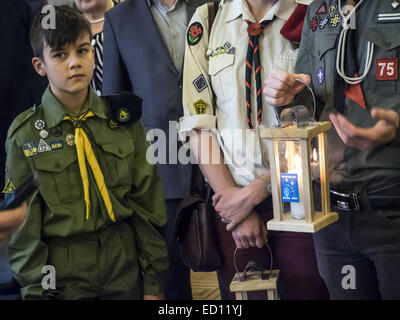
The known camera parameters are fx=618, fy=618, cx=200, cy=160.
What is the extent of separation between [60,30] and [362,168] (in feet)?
2.63

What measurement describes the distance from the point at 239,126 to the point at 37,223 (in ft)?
1.93

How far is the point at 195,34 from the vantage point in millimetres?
1747

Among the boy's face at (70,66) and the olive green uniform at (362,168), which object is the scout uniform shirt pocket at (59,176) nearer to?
the boy's face at (70,66)

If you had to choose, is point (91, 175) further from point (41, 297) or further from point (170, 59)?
point (170, 59)

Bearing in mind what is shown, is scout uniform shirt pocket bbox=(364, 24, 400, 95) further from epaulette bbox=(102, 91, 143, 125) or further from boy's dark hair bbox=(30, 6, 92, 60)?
boy's dark hair bbox=(30, 6, 92, 60)

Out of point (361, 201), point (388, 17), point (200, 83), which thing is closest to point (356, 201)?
point (361, 201)

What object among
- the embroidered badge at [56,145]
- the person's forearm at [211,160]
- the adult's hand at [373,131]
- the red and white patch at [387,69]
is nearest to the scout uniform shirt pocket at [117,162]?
the embroidered badge at [56,145]

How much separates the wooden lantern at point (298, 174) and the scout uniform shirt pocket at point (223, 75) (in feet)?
1.05

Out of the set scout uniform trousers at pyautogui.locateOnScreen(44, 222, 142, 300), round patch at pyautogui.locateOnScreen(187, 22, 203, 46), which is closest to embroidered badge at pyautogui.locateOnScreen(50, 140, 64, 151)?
scout uniform trousers at pyautogui.locateOnScreen(44, 222, 142, 300)

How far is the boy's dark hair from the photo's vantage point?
59.8 inches

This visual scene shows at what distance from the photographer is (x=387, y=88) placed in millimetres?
1396

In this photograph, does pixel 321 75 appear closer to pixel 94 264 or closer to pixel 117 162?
pixel 117 162

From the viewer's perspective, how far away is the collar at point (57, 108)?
60.4 inches

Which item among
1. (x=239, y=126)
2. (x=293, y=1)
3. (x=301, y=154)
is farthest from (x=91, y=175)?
A: (x=293, y=1)
